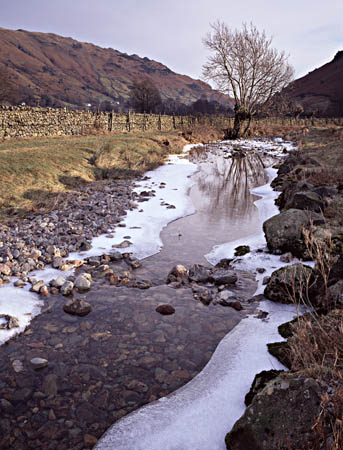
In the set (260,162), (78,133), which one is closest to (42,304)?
(260,162)

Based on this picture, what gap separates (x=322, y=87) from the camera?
4161 inches

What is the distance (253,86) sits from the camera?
30.1 m

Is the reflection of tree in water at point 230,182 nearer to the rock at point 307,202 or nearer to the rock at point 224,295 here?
the rock at point 307,202

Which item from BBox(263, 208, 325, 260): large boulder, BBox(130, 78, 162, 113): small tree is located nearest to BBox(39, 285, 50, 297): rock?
BBox(263, 208, 325, 260): large boulder

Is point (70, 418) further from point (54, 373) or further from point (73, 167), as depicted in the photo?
point (73, 167)

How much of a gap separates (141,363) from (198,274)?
2.06m

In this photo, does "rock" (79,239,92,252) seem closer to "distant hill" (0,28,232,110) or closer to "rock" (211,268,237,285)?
"rock" (211,268,237,285)

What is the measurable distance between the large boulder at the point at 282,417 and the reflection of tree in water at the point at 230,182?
22.5ft

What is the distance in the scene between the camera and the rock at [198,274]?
5.04 metres

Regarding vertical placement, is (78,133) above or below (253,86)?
below

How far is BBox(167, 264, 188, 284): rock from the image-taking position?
503 cm

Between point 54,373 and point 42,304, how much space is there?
1368 millimetres

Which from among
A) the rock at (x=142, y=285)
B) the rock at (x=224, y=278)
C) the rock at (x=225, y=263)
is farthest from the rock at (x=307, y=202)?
the rock at (x=142, y=285)

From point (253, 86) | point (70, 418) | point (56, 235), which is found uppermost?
point (253, 86)
